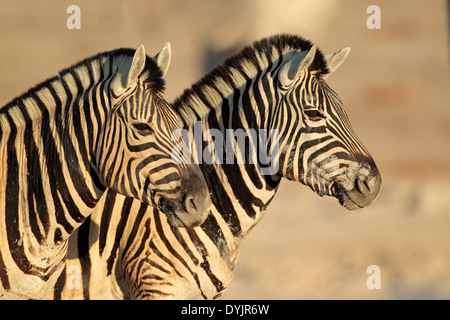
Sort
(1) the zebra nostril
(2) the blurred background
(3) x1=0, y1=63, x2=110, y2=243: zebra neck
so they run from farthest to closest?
1. (2) the blurred background
2. (1) the zebra nostril
3. (3) x1=0, y1=63, x2=110, y2=243: zebra neck

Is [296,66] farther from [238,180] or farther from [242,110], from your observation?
[238,180]

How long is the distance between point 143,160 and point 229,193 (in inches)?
38.9

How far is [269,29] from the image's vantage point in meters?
15.9

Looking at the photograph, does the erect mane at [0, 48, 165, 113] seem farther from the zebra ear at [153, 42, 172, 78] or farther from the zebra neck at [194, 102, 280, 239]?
the zebra neck at [194, 102, 280, 239]

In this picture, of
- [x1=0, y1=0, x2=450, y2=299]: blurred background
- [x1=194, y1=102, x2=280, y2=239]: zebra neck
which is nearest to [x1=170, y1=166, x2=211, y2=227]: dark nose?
[x1=194, y1=102, x2=280, y2=239]: zebra neck

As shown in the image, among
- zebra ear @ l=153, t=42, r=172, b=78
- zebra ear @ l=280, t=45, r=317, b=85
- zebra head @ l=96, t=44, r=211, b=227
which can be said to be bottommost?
zebra head @ l=96, t=44, r=211, b=227

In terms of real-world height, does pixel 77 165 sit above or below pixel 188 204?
above

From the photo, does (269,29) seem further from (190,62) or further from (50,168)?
(50,168)

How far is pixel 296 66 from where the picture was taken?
5.07m

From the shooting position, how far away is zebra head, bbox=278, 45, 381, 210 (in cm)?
489

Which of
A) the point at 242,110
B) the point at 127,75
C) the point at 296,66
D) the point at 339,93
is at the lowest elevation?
the point at 127,75

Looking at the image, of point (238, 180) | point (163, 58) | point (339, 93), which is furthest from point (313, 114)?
point (339, 93)

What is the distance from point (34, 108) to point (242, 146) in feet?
4.72

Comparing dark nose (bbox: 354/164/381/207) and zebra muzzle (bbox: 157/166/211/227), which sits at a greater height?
dark nose (bbox: 354/164/381/207)
